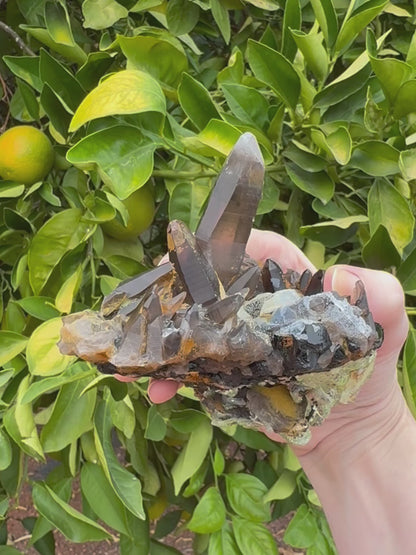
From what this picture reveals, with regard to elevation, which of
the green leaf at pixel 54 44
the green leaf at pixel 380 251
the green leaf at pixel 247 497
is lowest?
the green leaf at pixel 247 497

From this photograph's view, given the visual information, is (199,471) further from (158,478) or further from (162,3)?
(162,3)

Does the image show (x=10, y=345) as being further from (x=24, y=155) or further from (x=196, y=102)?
(x=196, y=102)

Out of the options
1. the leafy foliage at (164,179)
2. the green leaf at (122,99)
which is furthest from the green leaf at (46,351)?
the green leaf at (122,99)

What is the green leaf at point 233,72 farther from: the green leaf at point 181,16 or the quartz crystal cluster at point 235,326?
the quartz crystal cluster at point 235,326

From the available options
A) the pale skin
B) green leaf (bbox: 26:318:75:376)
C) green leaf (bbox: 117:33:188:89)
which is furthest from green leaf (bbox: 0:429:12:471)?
green leaf (bbox: 117:33:188:89)

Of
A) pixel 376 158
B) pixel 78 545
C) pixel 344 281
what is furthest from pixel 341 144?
pixel 78 545
